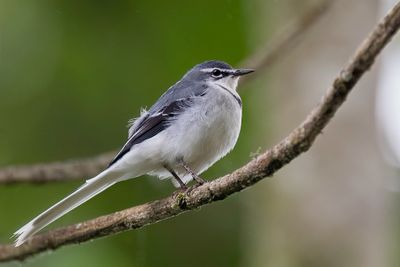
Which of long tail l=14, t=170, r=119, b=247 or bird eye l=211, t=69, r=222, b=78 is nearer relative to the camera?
long tail l=14, t=170, r=119, b=247

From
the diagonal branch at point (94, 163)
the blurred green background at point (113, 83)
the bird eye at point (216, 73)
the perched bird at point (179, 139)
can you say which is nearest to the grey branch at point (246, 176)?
the perched bird at point (179, 139)

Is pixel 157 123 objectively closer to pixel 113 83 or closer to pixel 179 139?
pixel 179 139

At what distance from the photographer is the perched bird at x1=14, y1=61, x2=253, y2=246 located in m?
4.33

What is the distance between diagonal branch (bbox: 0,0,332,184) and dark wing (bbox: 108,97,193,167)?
0.58 m

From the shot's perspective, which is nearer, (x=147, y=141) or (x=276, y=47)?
(x=147, y=141)

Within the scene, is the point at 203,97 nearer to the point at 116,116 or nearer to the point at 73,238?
the point at 73,238

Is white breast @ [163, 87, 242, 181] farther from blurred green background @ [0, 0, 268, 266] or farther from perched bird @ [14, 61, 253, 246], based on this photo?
blurred green background @ [0, 0, 268, 266]

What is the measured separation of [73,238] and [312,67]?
277 cm

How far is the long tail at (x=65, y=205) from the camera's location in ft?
12.9

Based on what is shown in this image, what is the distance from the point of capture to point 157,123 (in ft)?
14.9

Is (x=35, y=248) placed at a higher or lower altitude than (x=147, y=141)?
lower

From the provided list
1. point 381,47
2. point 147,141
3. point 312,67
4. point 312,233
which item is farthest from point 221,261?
point 381,47

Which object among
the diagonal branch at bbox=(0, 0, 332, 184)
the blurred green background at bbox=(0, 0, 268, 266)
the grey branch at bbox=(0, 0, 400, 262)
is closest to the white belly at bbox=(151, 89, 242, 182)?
the grey branch at bbox=(0, 0, 400, 262)

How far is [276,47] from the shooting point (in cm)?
561
